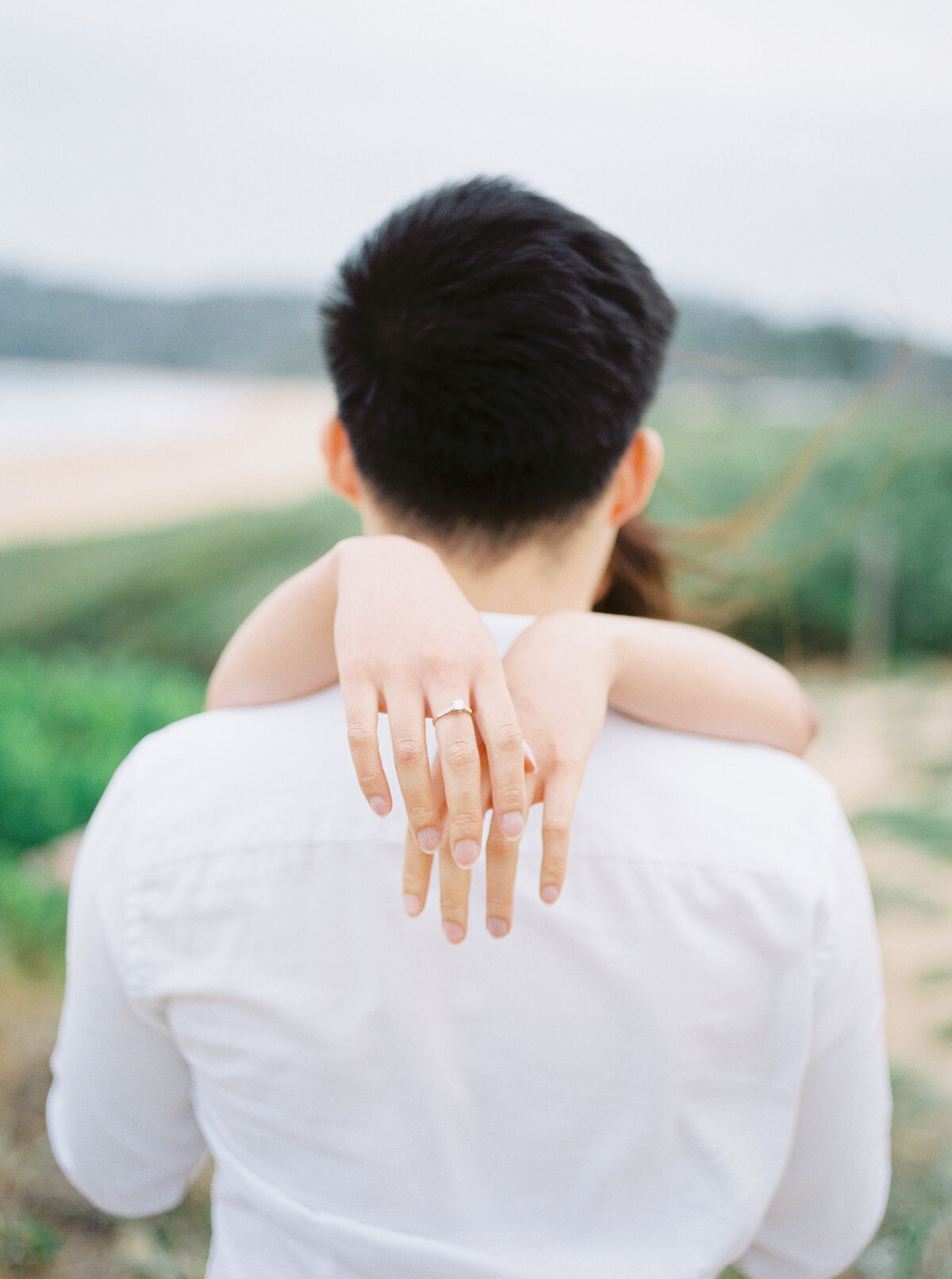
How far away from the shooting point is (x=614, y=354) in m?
0.66

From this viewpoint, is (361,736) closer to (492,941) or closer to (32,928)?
(492,941)

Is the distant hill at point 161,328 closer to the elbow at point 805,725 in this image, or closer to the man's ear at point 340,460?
the man's ear at point 340,460

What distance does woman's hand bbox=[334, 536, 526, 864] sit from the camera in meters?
0.46

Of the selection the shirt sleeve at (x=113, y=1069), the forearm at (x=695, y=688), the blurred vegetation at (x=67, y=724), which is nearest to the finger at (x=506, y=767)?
the forearm at (x=695, y=688)

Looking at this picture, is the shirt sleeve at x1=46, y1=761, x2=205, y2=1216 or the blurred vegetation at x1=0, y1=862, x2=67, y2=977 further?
the blurred vegetation at x1=0, y1=862, x2=67, y2=977

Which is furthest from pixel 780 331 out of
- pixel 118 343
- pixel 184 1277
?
pixel 184 1277

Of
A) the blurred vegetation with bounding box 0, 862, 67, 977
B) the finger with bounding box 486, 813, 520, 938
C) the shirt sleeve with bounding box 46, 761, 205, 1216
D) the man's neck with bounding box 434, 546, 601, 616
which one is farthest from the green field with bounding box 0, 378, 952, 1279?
the shirt sleeve with bounding box 46, 761, 205, 1216

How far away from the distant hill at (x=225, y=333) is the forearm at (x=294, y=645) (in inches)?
76.5

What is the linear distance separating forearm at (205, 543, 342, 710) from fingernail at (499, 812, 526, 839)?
22 cm

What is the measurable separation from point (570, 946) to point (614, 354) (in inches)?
15.4

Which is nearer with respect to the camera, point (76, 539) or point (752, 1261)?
point (752, 1261)

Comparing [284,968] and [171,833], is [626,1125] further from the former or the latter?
[171,833]

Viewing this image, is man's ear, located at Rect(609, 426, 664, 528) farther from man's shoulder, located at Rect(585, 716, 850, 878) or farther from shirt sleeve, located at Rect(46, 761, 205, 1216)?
shirt sleeve, located at Rect(46, 761, 205, 1216)

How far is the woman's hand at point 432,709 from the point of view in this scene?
458 millimetres
